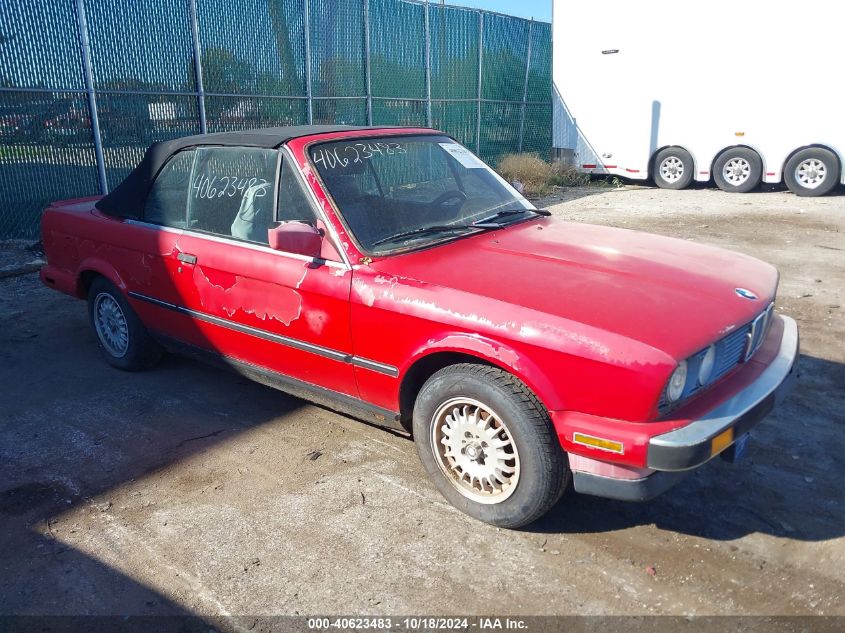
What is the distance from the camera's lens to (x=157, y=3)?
31.7ft

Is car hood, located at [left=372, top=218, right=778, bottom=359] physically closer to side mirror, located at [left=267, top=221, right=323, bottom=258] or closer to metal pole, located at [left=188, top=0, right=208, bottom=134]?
side mirror, located at [left=267, top=221, right=323, bottom=258]

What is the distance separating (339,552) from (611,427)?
1.29 meters

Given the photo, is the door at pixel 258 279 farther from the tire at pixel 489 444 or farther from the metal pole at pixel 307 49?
the metal pole at pixel 307 49

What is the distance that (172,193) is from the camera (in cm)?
455

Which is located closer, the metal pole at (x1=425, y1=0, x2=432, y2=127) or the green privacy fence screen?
the green privacy fence screen

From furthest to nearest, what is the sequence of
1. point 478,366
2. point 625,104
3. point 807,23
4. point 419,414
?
point 625,104
point 807,23
point 419,414
point 478,366

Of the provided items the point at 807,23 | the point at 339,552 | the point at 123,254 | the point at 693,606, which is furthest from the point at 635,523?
the point at 807,23

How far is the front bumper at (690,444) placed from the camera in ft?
8.72

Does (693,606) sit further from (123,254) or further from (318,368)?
(123,254)

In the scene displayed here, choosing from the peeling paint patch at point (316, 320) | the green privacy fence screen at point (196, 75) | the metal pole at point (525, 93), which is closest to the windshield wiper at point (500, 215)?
the peeling paint patch at point (316, 320)

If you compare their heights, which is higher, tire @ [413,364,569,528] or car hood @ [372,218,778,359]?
car hood @ [372,218,778,359]

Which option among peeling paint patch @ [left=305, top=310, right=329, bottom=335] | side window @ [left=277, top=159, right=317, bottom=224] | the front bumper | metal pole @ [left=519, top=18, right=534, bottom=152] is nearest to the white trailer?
metal pole @ [left=519, top=18, right=534, bottom=152]

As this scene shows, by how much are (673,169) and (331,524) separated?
13312 mm

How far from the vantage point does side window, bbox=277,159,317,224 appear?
3.75 metres
